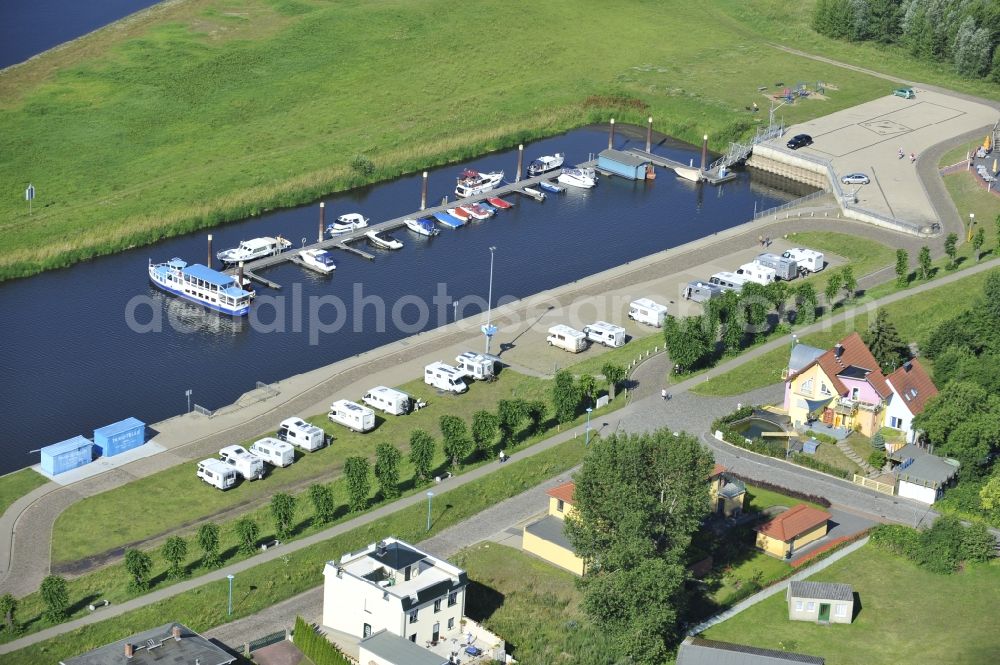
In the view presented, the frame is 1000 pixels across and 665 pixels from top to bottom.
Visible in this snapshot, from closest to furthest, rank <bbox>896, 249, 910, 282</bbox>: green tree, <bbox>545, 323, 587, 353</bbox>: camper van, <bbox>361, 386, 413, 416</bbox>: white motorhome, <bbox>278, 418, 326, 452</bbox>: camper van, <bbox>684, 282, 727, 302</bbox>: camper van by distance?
1. <bbox>278, 418, 326, 452</bbox>: camper van
2. <bbox>361, 386, 413, 416</bbox>: white motorhome
3. <bbox>545, 323, 587, 353</bbox>: camper van
4. <bbox>684, 282, 727, 302</bbox>: camper van
5. <bbox>896, 249, 910, 282</bbox>: green tree

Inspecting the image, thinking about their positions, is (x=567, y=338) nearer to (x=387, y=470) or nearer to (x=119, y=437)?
(x=387, y=470)

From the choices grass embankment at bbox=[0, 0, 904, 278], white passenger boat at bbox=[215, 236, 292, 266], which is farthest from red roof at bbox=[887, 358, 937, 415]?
grass embankment at bbox=[0, 0, 904, 278]

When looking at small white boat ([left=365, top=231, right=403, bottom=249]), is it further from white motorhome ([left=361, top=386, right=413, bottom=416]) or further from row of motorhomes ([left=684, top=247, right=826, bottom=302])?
white motorhome ([left=361, top=386, right=413, bottom=416])

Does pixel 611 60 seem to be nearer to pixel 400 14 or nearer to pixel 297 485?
pixel 400 14

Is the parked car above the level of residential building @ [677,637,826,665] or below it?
above

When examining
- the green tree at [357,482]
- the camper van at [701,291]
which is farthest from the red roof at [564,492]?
the camper van at [701,291]

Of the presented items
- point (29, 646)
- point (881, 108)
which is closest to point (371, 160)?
point (881, 108)

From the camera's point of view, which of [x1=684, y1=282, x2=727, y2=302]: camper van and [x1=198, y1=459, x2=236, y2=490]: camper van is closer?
[x1=198, y1=459, x2=236, y2=490]: camper van

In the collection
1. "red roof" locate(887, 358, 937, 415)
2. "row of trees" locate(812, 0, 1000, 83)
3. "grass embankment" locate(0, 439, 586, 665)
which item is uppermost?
"row of trees" locate(812, 0, 1000, 83)
